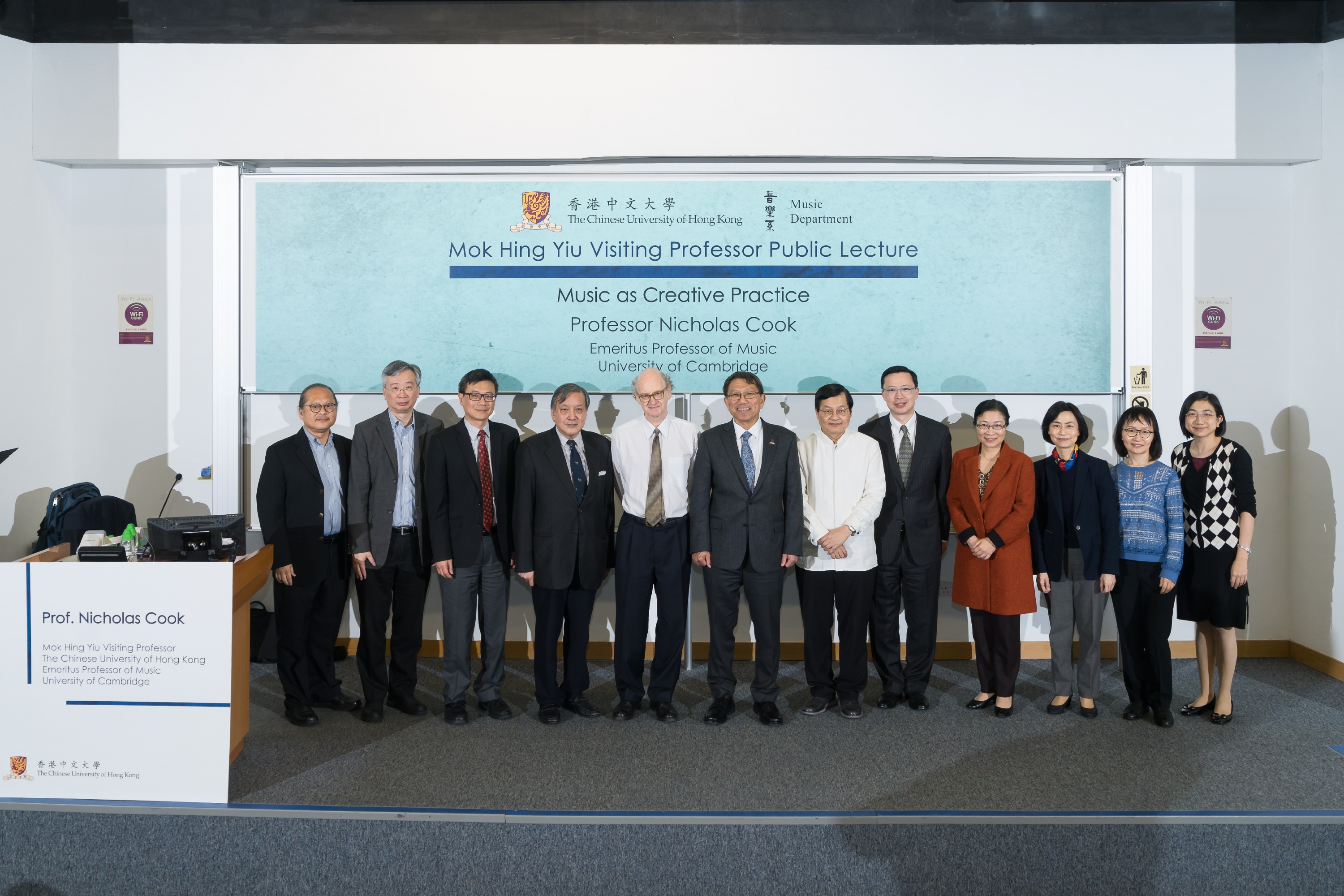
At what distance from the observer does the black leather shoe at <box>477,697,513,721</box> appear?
3.75 meters

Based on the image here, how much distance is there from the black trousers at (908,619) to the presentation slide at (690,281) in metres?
1.21

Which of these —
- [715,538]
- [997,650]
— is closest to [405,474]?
[715,538]

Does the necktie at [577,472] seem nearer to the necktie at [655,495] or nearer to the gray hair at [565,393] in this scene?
the gray hair at [565,393]

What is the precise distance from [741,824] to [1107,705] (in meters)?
2.23

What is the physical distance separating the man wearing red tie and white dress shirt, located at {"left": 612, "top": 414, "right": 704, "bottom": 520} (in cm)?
52

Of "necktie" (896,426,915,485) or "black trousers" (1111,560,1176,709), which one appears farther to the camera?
"necktie" (896,426,915,485)

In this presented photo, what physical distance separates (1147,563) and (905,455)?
3.90ft

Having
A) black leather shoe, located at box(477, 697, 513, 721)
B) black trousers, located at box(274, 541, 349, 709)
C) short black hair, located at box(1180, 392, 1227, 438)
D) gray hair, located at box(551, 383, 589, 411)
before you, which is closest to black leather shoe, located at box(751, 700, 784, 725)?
black leather shoe, located at box(477, 697, 513, 721)

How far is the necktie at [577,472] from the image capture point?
368 cm

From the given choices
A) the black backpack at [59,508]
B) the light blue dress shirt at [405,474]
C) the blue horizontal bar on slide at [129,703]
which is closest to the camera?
the blue horizontal bar on slide at [129,703]

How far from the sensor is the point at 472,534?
11.9 ft

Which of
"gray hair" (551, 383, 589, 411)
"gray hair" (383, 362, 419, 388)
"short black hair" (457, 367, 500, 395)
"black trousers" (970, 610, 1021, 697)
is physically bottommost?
"black trousers" (970, 610, 1021, 697)

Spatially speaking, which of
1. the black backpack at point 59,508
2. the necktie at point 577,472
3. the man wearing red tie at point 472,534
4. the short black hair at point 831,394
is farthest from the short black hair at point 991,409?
the black backpack at point 59,508

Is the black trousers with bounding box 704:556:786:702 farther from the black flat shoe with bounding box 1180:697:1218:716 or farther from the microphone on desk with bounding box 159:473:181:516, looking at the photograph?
the microphone on desk with bounding box 159:473:181:516
